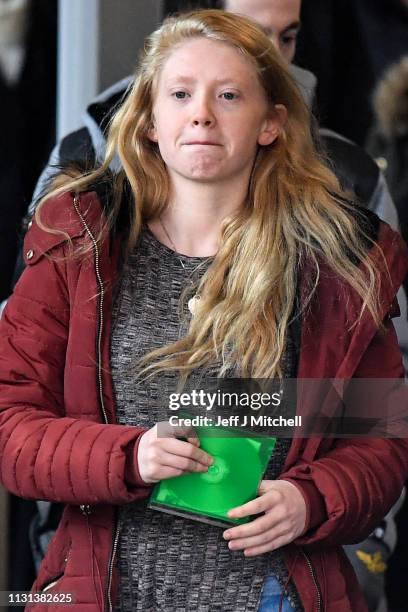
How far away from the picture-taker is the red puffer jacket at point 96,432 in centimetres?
146

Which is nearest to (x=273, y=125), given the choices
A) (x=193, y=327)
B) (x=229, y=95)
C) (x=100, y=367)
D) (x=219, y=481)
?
(x=229, y=95)

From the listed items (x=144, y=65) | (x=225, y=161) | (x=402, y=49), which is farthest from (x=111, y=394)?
(x=402, y=49)

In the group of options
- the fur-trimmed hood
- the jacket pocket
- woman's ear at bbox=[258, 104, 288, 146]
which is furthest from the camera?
the fur-trimmed hood

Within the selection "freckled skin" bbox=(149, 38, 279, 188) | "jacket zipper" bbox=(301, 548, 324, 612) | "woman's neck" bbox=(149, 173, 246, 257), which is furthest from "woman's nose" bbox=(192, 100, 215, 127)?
"jacket zipper" bbox=(301, 548, 324, 612)

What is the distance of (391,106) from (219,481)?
1096mm

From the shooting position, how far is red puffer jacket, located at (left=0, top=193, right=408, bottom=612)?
1.46 m

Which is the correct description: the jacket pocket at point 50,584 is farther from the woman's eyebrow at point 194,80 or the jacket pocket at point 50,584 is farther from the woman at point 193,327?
the woman's eyebrow at point 194,80

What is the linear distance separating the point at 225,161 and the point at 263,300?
0.71 ft

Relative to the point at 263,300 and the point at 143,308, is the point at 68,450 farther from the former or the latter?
the point at 263,300

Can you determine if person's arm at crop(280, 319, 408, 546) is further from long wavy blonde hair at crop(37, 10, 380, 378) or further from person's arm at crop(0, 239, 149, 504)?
person's arm at crop(0, 239, 149, 504)

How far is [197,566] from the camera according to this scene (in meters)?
1.50

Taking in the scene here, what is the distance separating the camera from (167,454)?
1.40 metres

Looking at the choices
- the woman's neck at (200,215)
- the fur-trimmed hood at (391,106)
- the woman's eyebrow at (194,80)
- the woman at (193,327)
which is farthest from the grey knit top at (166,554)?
the fur-trimmed hood at (391,106)

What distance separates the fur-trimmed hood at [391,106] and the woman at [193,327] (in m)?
0.57
